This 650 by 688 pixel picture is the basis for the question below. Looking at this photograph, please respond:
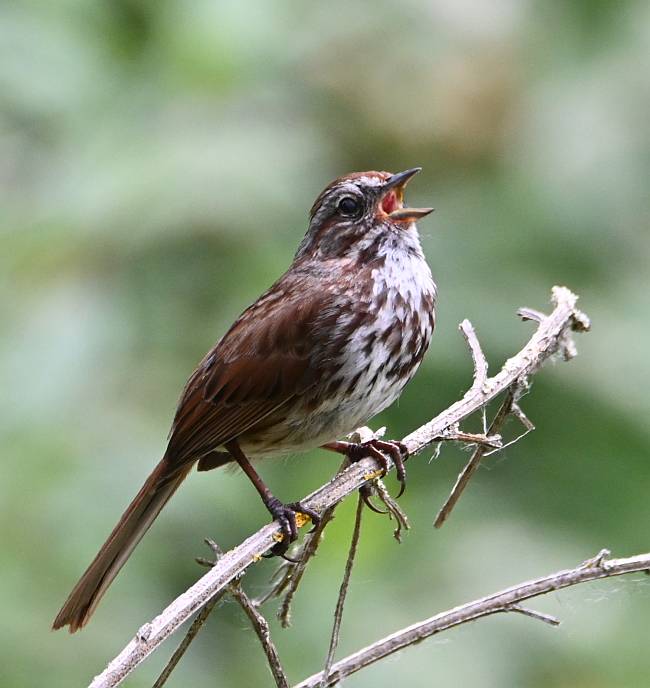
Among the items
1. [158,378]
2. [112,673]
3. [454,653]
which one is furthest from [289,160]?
[112,673]

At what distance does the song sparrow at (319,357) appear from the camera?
10.3ft

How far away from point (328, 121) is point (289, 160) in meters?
0.56

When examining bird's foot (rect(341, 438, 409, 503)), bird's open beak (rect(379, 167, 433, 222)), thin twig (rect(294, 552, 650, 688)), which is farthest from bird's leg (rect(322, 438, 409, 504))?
thin twig (rect(294, 552, 650, 688))

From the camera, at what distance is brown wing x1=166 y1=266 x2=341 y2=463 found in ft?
10.5

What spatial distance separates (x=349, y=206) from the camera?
3.47m

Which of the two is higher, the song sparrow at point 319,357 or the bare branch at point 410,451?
the song sparrow at point 319,357

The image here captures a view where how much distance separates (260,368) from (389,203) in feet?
1.90

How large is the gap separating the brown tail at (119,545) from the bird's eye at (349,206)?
755 millimetres

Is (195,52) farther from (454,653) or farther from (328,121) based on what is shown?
(454,653)

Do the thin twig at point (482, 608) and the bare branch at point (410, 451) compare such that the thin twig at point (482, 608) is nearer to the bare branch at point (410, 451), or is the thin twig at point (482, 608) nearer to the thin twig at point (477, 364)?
the bare branch at point (410, 451)


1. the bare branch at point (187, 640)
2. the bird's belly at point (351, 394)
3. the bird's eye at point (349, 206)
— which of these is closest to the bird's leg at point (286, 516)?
the bird's belly at point (351, 394)

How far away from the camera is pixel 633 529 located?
4016 mm

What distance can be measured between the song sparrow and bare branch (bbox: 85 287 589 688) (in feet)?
0.68

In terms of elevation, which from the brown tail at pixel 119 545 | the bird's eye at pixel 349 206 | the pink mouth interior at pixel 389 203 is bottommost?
the brown tail at pixel 119 545
